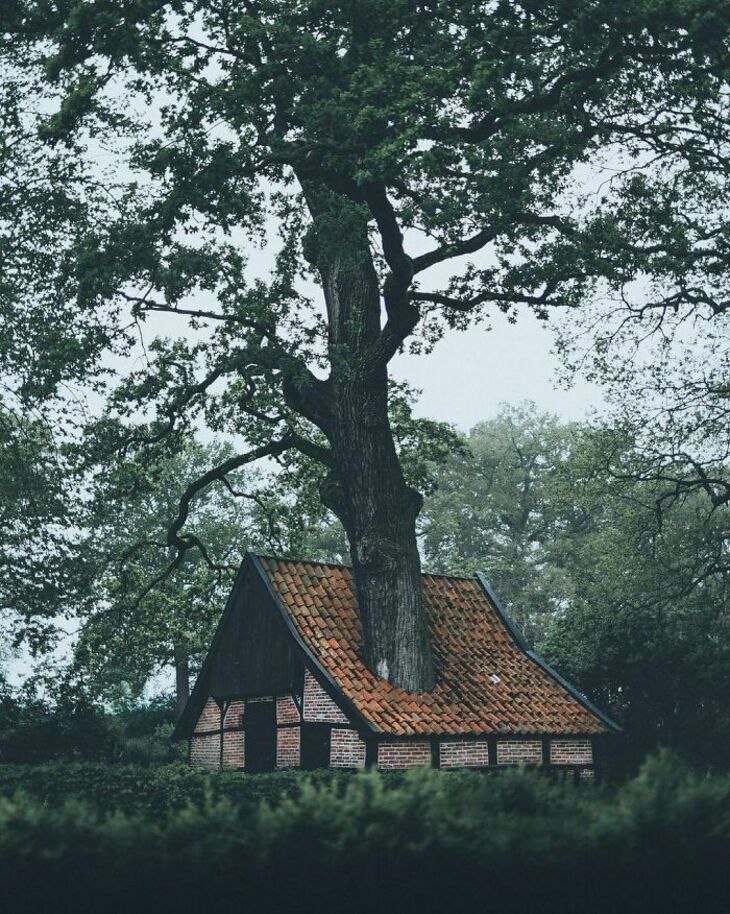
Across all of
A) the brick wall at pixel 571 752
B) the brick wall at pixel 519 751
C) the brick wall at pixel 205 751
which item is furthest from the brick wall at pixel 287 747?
the brick wall at pixel 571 752

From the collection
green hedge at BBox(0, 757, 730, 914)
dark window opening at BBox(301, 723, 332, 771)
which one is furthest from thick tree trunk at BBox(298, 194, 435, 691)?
green hedge at BBox(0, 757, 730, 914)

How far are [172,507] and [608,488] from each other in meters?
Answer: 24.9

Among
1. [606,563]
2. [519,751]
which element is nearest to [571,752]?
[519,751]

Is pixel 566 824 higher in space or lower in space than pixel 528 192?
lower

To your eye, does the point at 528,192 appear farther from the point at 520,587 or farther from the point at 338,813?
the point at 520,587

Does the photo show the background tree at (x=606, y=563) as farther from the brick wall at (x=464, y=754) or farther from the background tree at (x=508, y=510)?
the brick wall at (x=464, y=754)

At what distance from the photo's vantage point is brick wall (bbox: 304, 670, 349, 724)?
81.9ft

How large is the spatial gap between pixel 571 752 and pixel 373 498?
7.92 m

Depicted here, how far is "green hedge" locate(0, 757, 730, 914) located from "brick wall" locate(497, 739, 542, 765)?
17.4 m

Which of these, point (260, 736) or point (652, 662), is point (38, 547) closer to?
point (260, 736)

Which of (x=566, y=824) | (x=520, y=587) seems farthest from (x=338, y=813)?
(x=520, y=587)

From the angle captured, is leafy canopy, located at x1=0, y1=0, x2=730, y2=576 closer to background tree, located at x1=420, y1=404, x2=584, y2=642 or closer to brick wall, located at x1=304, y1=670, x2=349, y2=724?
brick wall, located at x1=304, y1=670, x2=349, y2=724

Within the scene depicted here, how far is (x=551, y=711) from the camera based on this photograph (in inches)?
1094

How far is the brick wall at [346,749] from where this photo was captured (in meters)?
24.5
